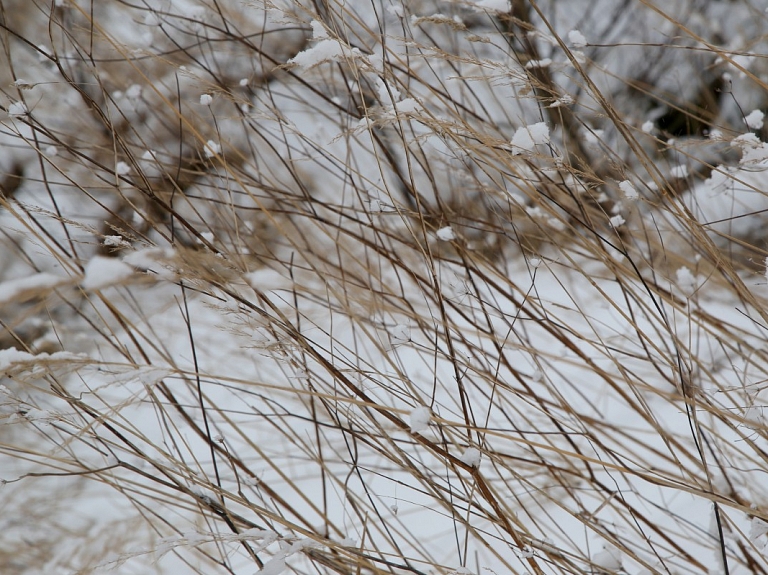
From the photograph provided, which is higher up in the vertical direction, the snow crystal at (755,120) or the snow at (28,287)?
the snow crystal at (755,120)

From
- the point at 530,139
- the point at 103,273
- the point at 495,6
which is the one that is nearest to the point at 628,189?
the point at 530,139

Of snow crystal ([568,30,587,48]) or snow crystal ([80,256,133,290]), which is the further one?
snow crystal ([568,30,587,48])

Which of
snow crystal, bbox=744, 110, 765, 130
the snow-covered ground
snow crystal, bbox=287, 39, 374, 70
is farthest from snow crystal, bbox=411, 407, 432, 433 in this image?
snow crystal, bbox=744, 110, 765, 130

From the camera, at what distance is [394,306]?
797 mm

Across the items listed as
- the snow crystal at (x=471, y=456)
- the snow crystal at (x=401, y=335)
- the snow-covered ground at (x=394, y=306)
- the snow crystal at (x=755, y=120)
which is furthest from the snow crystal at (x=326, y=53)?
the snow crystal at (x=755, y=120)

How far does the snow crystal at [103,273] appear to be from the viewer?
312 mm

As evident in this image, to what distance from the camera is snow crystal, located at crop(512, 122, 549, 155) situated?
608mm

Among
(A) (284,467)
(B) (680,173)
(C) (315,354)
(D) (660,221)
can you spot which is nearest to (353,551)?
(C) (315,354)

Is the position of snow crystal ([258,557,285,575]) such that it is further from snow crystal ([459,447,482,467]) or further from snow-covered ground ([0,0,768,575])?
snow crystal ([459,447,482,467])

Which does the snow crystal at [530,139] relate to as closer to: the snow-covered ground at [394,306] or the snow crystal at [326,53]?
the snow-covered ground at [394,306]

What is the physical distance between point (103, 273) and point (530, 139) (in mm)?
486

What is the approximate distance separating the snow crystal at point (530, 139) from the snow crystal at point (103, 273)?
45 cm

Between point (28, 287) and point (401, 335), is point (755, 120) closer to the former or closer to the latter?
point (401, 335)

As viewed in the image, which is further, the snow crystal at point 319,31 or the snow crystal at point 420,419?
the snow crystal at point 319,31
